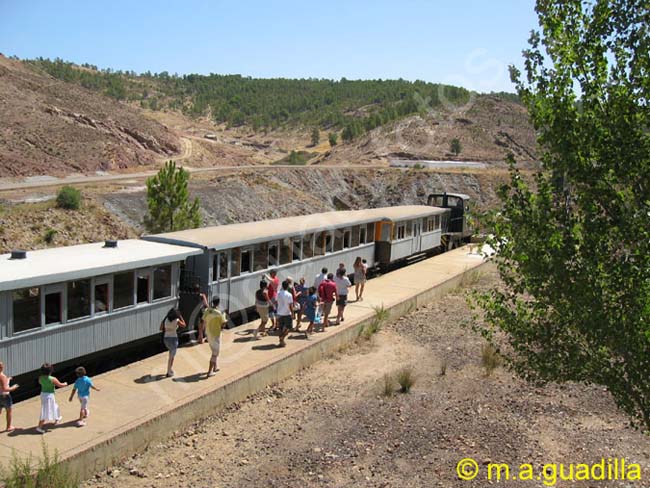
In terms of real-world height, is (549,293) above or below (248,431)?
above

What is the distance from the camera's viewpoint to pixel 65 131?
4653cm

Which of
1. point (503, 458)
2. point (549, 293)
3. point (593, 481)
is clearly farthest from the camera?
point (503, 458)

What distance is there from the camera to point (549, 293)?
25.8 feet

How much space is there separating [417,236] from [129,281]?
53.2 feet

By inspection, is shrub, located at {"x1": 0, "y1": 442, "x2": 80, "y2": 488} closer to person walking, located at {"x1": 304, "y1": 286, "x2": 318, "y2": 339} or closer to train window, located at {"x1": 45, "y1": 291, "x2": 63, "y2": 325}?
train window, located at {"x1": 45, "y1": 291, "x2": 63, "y2": 325}

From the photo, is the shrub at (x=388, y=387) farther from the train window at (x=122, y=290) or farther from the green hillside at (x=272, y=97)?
the green hillside at (x=272, y=97)

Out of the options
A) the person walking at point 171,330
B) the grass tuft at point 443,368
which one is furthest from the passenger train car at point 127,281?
the grass tuft at point 443,368

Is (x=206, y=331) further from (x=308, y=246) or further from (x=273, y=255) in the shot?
(x=308, y=246)

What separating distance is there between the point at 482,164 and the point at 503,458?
2169 inches

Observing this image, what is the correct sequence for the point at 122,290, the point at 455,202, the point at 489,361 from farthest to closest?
1. the point at 455,202
2. the point at 489,361
3. the point at 122,290

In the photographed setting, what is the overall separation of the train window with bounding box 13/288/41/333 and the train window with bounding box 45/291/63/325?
175 mm

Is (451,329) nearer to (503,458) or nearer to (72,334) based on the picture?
(503,458)

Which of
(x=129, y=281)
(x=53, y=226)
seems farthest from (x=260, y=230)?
(x=53, y=226)

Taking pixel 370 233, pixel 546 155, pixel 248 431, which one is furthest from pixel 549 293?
pixel 370 233
